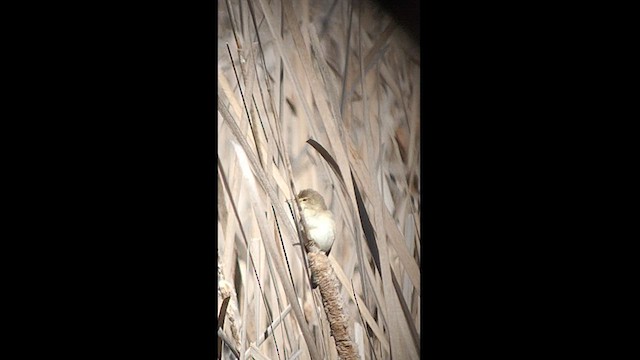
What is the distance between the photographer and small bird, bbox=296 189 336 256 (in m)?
1.94

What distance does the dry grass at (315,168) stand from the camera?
1807 millimetres

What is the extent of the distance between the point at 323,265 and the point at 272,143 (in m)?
0.27

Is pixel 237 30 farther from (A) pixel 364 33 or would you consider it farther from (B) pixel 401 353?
(B) pixel 401 353

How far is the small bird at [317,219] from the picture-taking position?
1939 mm

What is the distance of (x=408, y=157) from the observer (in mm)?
2221

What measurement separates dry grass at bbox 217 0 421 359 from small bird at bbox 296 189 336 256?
0.02 meters

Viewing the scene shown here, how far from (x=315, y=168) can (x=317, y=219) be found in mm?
101

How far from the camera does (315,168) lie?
1962mm

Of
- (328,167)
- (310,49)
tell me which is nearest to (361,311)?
(328,167)

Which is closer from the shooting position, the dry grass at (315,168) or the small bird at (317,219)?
the dry grass at (315,168)

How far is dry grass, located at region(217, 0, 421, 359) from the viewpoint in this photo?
5.93 feet

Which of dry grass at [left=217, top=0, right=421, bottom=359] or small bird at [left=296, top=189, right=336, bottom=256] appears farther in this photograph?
small bird at [left=296, top=189, right=336, bottom=256]

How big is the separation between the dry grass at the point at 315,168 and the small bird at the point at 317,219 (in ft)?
0.06

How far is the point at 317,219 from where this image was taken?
1.96m
